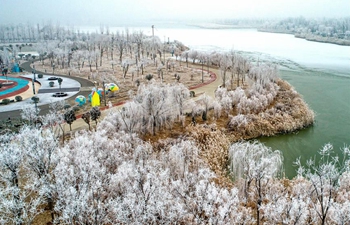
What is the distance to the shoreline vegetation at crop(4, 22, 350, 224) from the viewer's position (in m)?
12.5

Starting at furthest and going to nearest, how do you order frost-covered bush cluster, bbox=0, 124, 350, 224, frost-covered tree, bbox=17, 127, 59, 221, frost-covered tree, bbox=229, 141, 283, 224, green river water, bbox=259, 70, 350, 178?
1. green river water, bbox=259, 70, 350, 178
2. frost-covered tree, bbox=17, 127, 59, 221
3. frost-covered tree, bbox=229, 141, 283, 224
4. frost-covered bush cluster, bbox=0, 124, 350, 224

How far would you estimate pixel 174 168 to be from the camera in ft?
56.6

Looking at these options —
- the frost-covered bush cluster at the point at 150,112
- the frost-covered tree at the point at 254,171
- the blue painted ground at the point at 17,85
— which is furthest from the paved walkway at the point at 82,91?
the frost-covered tree at the point at 254,171

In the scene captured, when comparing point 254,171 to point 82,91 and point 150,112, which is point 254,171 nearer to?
point 150,112

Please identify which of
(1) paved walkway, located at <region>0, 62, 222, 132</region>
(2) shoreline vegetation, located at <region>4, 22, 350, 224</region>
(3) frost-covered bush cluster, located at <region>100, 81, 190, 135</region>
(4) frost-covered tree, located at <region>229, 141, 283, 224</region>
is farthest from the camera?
(1) paved walkway, located at <region>0, 62, 222, 132</region>

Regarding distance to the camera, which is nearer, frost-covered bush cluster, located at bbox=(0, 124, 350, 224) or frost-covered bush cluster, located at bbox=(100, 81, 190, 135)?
frost-covered bush cluster, located at bbox=(0, 124, 350, 224)

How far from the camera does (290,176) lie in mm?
20688

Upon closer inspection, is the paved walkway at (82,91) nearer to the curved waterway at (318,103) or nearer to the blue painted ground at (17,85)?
the blue painted ground at (17,85)

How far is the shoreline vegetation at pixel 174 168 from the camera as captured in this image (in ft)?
41.1

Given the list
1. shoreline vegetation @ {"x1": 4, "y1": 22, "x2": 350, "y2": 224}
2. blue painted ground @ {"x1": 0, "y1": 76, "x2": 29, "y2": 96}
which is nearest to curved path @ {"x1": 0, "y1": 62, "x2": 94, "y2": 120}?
shoreline vegetation @ {"x1": 4, "y1": 22, "x2": 350, "y2": 224}

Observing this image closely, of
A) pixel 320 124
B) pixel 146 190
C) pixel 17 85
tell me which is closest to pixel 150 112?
pixel 146 190

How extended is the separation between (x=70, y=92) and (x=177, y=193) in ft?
93.2

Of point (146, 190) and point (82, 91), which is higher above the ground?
point (82, 91)

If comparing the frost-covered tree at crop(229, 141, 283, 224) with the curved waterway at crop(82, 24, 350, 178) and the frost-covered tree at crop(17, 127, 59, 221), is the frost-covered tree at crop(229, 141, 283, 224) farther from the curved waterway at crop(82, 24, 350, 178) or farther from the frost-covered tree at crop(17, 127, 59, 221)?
the frost-covered tree at crop(17, 127, 59, 221)
